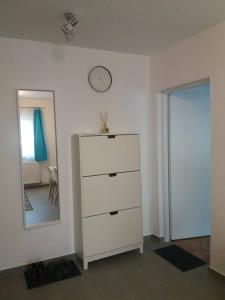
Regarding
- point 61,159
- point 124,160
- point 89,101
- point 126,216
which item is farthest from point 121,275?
point 89,101

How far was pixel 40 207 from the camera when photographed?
2758 mm

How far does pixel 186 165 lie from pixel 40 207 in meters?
1.90

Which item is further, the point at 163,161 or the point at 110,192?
the point at 163,161

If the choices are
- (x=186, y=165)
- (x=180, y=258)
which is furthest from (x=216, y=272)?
(x=186, y=165)

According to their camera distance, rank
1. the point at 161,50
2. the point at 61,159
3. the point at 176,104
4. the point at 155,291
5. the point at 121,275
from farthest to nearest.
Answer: the point at 176,104 < the point at 161,50 < the point at 61,159 < the point at 121,275 < the point at 155,291

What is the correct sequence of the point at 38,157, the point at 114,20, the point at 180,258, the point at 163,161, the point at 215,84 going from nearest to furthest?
the point at 114,20 → the point at 215,84 → the point at 38,157 → the point at 180,258 → the point at 163,161

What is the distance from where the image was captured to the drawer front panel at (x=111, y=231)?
2684mm

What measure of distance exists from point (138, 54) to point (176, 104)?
31.3 inches

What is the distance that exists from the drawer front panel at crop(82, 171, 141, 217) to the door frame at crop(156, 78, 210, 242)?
444 millimetres

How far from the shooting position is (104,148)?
8.91 feet

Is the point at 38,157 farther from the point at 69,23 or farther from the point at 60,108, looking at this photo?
the point at 69,23

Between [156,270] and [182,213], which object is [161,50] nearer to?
Answer: [182,213]

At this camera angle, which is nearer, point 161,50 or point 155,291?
point 155,291

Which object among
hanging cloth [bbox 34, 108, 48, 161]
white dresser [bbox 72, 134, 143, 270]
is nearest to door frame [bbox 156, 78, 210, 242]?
white dresser [bbox 72, 134, 143, 270]
